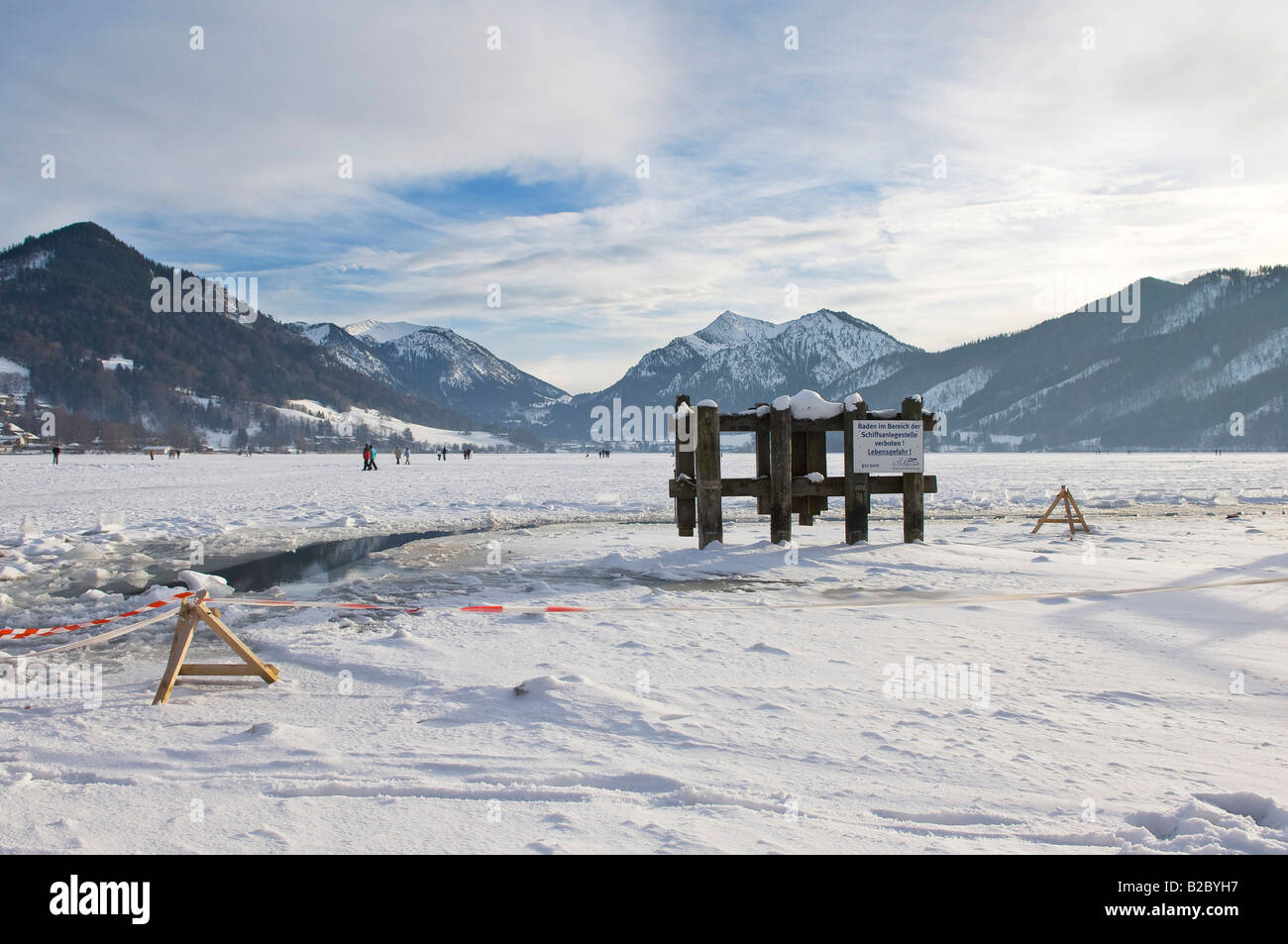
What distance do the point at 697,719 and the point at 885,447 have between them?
9.37 metres

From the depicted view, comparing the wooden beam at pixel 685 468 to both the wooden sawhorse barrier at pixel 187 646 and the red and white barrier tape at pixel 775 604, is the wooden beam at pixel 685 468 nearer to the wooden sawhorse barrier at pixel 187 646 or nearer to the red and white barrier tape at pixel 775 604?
the red and white barrier tape at pixel 775 604

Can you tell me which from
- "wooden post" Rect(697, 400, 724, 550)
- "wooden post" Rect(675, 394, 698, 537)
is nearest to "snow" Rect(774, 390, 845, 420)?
"wooden post" Rect(697, 400, 724, 550)

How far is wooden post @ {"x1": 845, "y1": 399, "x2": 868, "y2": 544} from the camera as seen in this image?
13.1 m

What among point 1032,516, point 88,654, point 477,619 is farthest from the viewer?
point 1032,516

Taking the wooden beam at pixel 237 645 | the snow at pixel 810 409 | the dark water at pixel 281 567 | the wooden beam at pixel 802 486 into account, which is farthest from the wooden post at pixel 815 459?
the wooden beam at pixel 237 645

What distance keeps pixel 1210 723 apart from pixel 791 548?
771 cm

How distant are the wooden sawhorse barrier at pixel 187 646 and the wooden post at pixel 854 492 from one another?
9.63 meters

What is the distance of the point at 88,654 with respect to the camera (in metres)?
6.76

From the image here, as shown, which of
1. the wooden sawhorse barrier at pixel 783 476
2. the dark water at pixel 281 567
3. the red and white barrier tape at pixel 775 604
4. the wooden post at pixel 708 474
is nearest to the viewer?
the red and white barrier tape at pixel 775 604

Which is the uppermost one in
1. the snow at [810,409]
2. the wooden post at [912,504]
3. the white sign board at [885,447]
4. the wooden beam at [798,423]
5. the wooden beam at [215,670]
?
the snow at [810,409]

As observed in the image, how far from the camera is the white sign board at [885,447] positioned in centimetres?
1316

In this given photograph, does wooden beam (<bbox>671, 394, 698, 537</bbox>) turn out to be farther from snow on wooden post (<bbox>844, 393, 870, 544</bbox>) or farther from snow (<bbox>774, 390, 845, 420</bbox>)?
snow on wooden post (<bbox>844, 393, 870, 544</bbox>)
